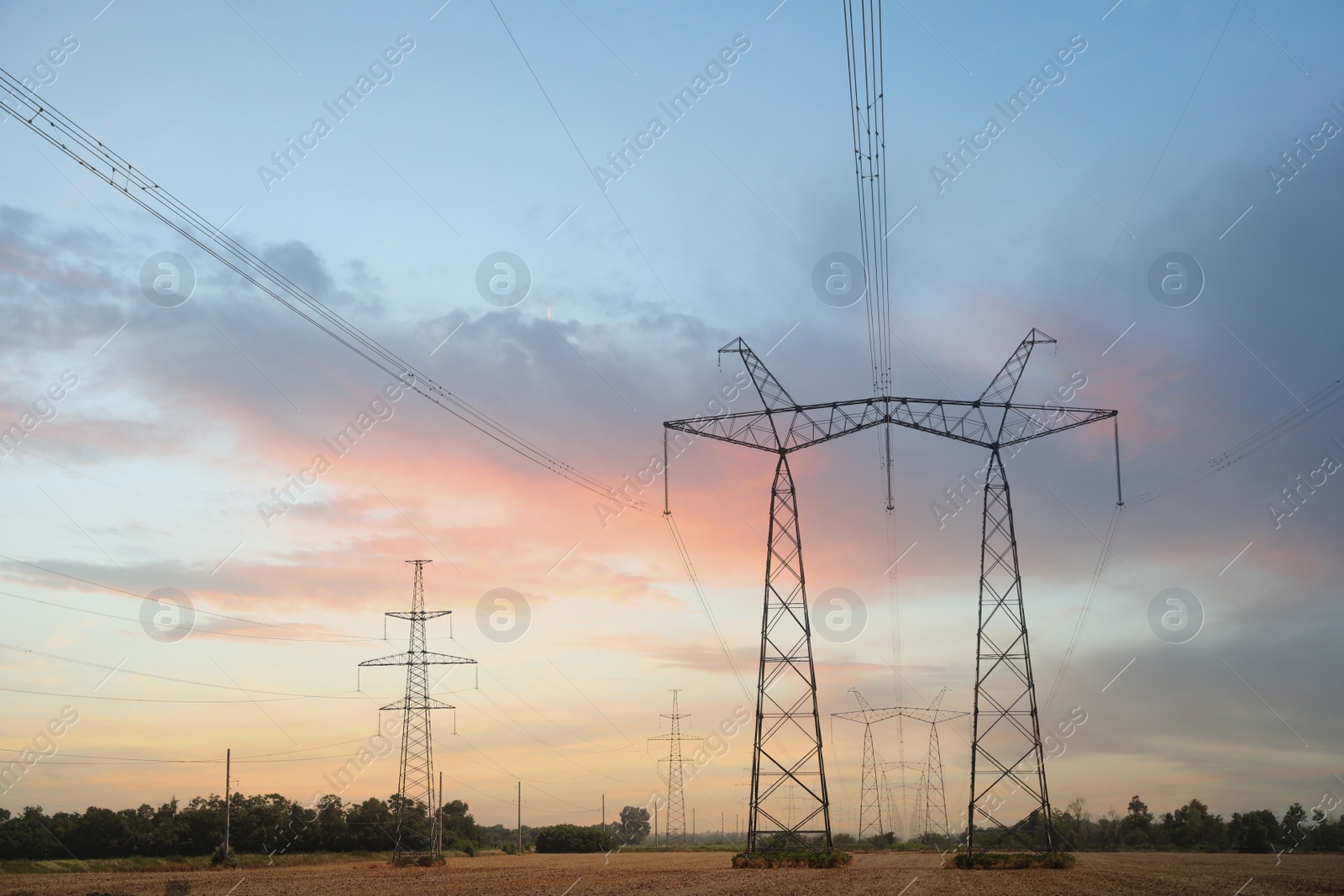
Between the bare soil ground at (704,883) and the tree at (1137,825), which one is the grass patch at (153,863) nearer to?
the bare soil ground at (704,883)

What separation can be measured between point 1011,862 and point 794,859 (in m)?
11.3

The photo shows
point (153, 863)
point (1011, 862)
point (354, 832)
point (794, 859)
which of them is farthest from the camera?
point (354, 832)

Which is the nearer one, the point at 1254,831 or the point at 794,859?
the point at 794,859

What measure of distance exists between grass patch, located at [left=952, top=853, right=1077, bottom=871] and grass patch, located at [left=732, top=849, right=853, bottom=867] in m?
6.25

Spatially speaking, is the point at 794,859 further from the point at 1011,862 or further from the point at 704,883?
the point at 1011,862

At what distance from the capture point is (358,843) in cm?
9669

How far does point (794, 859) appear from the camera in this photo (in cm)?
4975

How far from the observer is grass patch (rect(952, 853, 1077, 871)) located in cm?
5025

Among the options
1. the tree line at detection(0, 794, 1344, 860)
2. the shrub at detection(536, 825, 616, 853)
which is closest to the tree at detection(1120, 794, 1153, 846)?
the tree line at detection(0, 794, 1344, 860)

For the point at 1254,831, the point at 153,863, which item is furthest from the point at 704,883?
the point at 1254,831

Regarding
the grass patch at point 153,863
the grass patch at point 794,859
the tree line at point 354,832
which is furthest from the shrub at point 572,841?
the grass patch at point 794,859

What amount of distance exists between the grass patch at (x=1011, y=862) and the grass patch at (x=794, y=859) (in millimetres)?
6248

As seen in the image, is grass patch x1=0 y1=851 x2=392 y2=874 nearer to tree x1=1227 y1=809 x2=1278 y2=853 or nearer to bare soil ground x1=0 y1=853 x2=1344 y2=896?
bare soil ground x1=0 y1=853 x2=1344 y2=896

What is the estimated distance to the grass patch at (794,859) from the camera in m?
49.2
